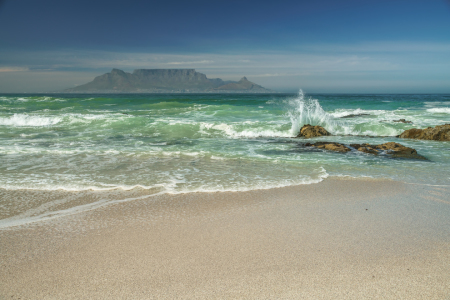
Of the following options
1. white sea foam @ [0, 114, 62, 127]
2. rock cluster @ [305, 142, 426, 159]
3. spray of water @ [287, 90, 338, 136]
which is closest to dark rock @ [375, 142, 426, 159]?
rock cluster @ [305, 142, 426, 159]

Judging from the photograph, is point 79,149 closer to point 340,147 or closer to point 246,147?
point 246,147

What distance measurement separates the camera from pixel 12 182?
16.1 feet

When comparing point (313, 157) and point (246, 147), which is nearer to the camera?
point (313, 157)

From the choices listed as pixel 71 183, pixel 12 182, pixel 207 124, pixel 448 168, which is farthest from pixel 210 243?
pixel 207 124

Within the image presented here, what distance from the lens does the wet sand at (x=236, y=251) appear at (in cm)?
220

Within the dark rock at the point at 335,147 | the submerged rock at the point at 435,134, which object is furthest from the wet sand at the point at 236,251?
the submerged rock at the point at 435,134

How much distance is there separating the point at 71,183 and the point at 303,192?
3.77 m

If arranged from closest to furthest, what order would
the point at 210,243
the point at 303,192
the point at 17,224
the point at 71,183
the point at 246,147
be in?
the point at 210,243
the point at 17,224
the point at 303,192
the point at 71,183
the point at 246,147

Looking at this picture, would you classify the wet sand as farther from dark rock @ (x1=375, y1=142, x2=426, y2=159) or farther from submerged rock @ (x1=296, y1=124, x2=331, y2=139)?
submerged rock @ (x1=296, y1=124, x2=331, y2=139)

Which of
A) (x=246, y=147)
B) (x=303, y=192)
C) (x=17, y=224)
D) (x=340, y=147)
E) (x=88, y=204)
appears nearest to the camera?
(x=17, y=224)

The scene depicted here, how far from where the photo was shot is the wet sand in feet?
7.20

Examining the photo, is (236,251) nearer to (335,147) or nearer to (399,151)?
(335,147)

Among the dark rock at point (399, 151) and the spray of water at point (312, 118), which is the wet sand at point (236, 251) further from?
the spray of water at point (312, 118)

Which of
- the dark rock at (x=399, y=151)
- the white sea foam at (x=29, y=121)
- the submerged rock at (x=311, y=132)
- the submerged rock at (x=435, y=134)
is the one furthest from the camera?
the white sea foam at (x=29, y=121)
